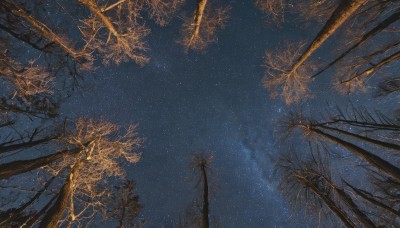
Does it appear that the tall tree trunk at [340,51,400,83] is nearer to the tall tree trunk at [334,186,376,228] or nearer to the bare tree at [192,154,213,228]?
the tall tree trunk at [334,186,376,228]

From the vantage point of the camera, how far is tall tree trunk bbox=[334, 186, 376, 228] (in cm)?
900

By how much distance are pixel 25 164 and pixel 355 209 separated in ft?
38.6

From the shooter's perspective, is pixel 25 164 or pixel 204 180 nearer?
pixel 25 164

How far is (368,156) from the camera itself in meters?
9.06

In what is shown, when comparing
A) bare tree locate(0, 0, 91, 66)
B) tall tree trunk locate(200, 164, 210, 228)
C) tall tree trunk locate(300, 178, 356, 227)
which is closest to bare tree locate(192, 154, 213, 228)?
tall tree trunk locate(200, 164, 210, 228)

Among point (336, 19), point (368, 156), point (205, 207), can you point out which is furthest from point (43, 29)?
point (368, 156)

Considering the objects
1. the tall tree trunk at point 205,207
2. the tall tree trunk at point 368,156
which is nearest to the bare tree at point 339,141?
the tall tree trunk at point 368,156

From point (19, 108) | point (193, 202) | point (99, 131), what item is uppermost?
point (19, 108)

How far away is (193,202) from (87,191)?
5179mm

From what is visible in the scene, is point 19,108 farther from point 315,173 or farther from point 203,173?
point 315,173

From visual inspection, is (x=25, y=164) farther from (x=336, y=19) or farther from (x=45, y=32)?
(x=336, y=19)

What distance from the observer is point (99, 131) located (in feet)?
43.1

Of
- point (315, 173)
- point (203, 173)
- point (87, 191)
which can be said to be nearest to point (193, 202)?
point (203, 173)

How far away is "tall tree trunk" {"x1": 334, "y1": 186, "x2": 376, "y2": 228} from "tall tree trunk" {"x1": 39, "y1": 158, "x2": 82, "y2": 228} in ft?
33.4
